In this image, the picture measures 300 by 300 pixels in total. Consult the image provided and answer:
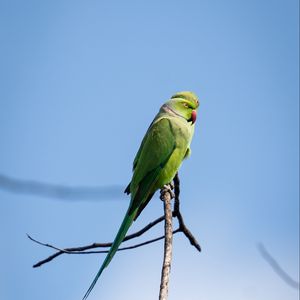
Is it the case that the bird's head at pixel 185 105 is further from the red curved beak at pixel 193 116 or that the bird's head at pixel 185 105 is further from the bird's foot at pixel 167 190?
the bird's foot at pixel 167 190

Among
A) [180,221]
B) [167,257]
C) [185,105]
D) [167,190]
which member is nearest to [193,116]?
[185,105]

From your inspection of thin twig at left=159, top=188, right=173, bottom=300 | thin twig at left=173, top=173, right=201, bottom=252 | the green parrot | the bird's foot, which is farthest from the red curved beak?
thin twig at left=159, top=188, right=173, bottom=300

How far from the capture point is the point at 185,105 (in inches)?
213

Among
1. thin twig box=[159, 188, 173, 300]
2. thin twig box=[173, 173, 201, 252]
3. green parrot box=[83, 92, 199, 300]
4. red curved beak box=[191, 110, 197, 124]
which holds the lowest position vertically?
thin twig box=[159, 188, 173, 300]

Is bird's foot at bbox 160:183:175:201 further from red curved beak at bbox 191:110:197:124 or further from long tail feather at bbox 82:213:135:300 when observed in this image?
red curved beak at bbox 191:110:197:124

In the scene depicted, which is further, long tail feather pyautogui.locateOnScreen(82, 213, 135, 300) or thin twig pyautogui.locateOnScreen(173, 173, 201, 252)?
thin twig pyautogui.locateOnScreen(173, 173, 201, 252)

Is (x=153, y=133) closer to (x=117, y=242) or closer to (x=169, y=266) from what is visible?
(x=117, y=242)

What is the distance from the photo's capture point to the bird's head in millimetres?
5418

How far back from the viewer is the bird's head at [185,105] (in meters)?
5.42

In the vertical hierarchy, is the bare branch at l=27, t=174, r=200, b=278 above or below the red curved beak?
below

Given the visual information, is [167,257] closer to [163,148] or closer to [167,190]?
[167,190]

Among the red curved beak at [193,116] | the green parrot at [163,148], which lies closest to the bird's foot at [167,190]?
the green parrot at [163,148]

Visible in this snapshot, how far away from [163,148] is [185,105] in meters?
Answer: 0.52

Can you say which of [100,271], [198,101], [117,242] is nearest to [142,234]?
[117,242]
